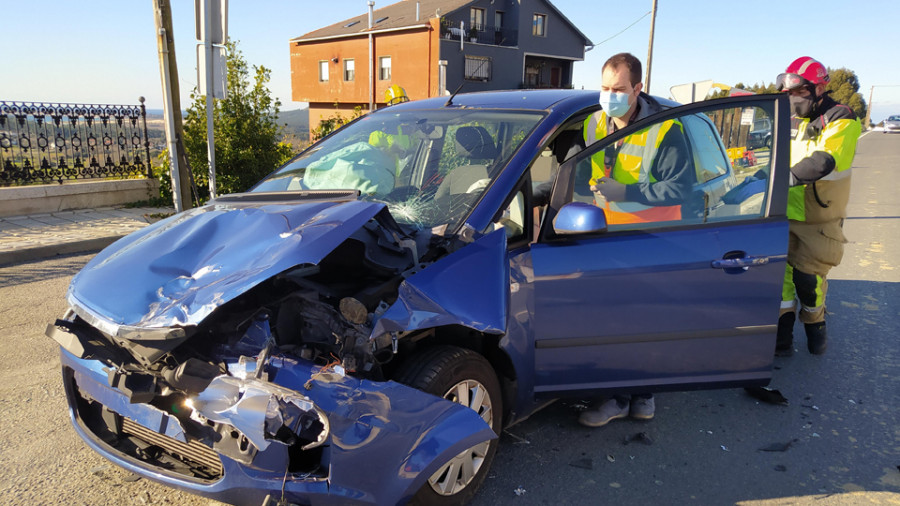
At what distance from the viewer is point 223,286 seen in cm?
208

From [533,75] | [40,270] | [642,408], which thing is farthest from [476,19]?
[642,408]

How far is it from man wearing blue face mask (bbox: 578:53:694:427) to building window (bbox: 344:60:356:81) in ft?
138

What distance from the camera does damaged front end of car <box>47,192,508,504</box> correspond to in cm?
195

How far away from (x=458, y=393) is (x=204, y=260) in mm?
1132

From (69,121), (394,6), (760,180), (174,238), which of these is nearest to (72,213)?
(69,121)

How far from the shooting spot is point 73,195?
9.28m

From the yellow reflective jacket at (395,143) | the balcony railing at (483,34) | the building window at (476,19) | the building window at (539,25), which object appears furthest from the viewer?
the building window at (539,25)

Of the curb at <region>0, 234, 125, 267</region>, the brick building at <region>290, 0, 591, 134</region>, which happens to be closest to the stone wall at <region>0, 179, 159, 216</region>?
the curb at <region>0, 234, 125, 267</region>

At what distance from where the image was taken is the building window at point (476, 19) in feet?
133

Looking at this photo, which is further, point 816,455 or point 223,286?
point 816,455

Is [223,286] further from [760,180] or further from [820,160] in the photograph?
[820,160]

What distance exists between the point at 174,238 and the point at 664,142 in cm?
245

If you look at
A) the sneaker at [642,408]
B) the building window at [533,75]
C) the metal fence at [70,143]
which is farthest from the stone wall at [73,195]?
the building window at [533,75]

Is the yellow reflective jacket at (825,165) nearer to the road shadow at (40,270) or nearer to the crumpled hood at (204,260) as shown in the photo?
the crumpled hood at (204,260)
